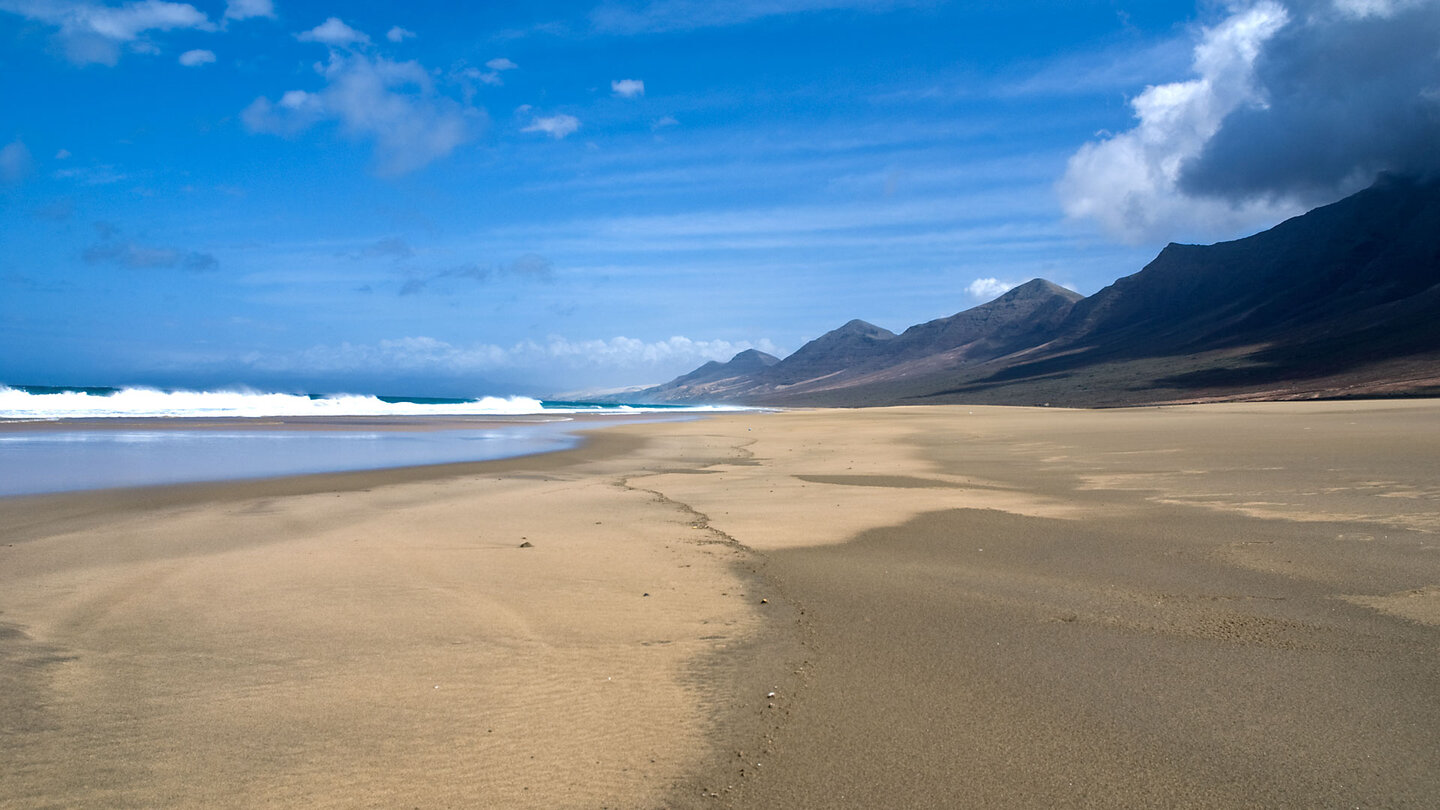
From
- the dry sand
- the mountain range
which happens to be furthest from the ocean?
the mountain range

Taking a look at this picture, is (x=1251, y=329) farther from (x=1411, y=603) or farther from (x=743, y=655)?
(x=743, y=655)

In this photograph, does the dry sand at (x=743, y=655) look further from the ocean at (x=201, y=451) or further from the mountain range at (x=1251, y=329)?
the mountain range at (x=1251, y=329)

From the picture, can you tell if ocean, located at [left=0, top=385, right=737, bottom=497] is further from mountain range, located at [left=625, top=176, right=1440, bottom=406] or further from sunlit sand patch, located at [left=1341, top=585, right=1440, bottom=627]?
mountain range, located at [left=625, top=176, right=1440, bottom=406]

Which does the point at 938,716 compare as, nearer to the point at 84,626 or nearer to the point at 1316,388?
the point at 84,626

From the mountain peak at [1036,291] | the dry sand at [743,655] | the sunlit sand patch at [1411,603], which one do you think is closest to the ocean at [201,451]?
the dry sand at [743,655]

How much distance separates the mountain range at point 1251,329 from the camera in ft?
199

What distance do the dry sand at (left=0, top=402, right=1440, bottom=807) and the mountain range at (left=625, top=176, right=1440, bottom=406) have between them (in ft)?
162

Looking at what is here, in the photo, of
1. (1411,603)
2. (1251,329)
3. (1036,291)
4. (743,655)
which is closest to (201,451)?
(743,655)

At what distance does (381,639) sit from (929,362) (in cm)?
16286

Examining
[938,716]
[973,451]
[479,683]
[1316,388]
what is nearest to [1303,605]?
[938,716]

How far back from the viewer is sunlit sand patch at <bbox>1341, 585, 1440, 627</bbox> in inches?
207

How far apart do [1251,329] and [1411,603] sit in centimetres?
10032

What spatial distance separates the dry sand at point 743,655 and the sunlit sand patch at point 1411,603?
0.03 metres

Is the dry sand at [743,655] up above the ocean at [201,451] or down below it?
below
